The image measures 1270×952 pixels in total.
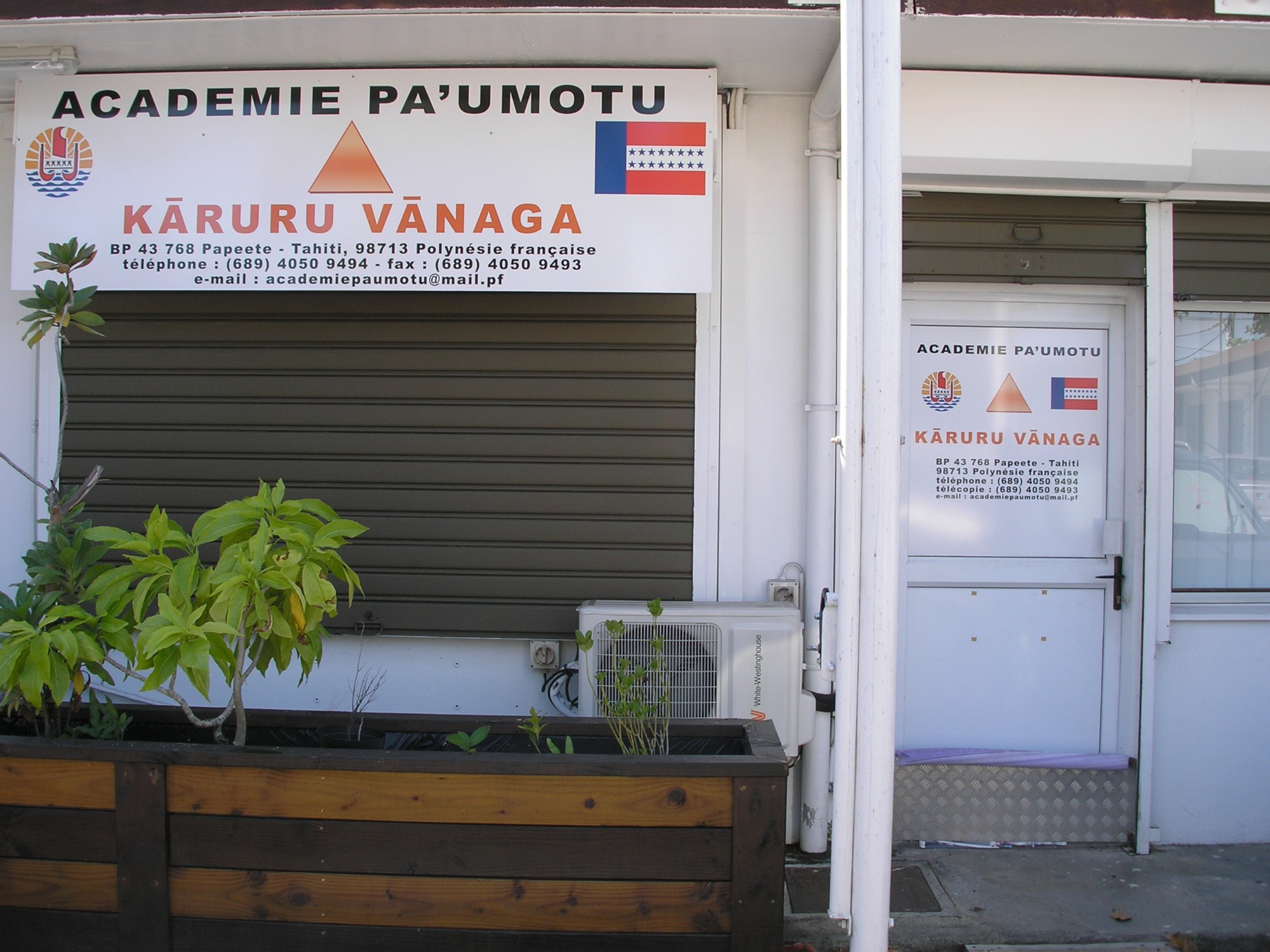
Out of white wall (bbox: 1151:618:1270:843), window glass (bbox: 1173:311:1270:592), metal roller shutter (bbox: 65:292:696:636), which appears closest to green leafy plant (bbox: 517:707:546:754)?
metal roller shutter (bbox: 65:292:696:636)

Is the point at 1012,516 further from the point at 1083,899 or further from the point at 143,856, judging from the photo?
the point at 143,856

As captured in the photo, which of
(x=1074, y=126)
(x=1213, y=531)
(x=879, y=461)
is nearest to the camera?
(x=879, y=461)

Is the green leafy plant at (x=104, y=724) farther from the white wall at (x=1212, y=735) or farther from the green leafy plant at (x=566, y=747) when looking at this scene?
the white wall at (x=1212, y=735)

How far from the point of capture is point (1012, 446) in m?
3.99

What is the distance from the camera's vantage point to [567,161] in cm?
352

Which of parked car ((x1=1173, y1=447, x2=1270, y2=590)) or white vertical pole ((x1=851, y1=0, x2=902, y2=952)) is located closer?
white vertical pole ((x1=851, y1=0, x2=902, y2=952))

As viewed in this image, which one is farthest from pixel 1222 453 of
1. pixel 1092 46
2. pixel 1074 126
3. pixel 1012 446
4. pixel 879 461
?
pixel 879 461

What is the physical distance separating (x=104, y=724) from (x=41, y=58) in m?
2.74

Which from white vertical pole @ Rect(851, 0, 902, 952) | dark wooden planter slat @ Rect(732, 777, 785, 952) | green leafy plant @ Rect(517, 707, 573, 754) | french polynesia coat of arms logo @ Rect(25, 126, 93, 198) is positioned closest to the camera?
white vertical pole @ Rect(851, 0, 902, 952)

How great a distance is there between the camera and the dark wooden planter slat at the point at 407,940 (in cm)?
224

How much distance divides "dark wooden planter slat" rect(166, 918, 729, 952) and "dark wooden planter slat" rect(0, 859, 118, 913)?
23cm

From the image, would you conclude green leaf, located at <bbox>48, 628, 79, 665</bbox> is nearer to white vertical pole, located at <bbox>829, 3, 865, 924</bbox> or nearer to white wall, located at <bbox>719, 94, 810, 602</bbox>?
white vertical pole, located at <bbox>829, 3, 865, 924</bbox>

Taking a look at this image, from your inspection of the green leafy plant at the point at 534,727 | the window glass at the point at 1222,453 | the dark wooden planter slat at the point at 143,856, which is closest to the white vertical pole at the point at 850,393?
the green leafy plant at the point at 534,727

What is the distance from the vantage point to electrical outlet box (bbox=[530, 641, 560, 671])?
12.5 feet
